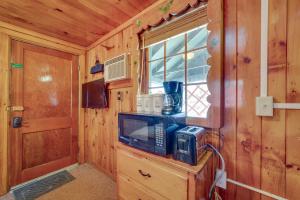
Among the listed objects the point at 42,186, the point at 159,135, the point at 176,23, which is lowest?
the point at 42,186

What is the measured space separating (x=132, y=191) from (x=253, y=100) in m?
1.10

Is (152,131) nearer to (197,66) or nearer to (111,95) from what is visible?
(197,66)

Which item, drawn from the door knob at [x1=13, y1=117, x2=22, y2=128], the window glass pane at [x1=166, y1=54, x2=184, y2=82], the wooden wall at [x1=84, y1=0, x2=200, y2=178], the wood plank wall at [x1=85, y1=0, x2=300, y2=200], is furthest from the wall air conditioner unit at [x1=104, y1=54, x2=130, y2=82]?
the door knob at [x1=13, y1=117, x2=22, y2=128]

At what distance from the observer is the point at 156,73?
1.58 metres

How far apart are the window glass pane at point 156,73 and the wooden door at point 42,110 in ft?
5.05

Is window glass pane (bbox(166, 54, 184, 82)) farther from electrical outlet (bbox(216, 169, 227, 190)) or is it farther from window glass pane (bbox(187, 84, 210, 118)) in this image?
electrical outlet (bbox(216, 169, 227, 190))

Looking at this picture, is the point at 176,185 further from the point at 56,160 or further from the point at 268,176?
the point at 56,160

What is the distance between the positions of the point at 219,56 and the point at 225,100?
1.03ft

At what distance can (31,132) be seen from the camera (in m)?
1.99

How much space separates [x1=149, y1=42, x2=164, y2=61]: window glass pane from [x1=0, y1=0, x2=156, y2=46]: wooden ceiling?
0.40 m

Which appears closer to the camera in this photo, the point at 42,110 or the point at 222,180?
the point at 222,180

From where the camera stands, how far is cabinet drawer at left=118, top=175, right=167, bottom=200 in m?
1.00

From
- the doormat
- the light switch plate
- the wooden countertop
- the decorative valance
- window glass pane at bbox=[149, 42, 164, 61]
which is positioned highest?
the decorative valance

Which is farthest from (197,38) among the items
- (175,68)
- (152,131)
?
(152,131)
